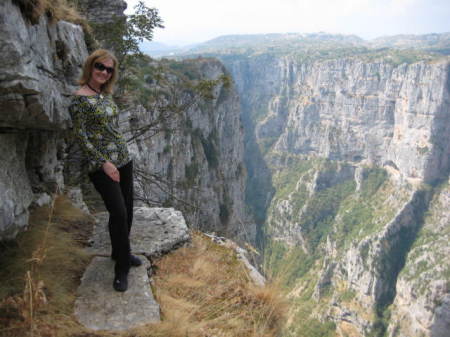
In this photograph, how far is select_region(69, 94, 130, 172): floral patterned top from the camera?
3.51 metres

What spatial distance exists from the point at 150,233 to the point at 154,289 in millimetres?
1395

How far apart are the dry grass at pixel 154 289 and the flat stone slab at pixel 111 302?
0.09 m

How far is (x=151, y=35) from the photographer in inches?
345

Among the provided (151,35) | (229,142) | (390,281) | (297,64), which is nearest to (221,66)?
(229,142)

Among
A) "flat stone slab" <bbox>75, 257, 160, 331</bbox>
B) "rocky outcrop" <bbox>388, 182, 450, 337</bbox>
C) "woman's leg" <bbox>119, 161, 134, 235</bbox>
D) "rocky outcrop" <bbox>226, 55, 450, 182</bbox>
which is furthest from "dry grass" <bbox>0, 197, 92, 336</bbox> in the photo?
"rocky outcrop" <bbox>226, 55, 450, 182</bbox>

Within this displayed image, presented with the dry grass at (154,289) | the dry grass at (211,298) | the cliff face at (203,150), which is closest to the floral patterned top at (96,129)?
the dry grass at (154,289)

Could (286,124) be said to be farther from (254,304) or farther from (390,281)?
(254,304)

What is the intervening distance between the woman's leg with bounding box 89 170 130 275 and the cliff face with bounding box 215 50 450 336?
42792 millimetres

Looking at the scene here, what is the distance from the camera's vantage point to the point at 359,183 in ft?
334

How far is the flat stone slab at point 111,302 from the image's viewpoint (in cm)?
300

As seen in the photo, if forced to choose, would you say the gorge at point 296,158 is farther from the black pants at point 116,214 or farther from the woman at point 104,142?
the black pants at point 116,214

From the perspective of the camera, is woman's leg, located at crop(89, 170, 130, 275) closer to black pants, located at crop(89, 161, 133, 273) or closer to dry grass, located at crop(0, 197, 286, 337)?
black pants, located at crop(89, 161, 133, 273)

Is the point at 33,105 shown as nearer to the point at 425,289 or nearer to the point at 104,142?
the point at 104,142

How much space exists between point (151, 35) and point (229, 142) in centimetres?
4256
